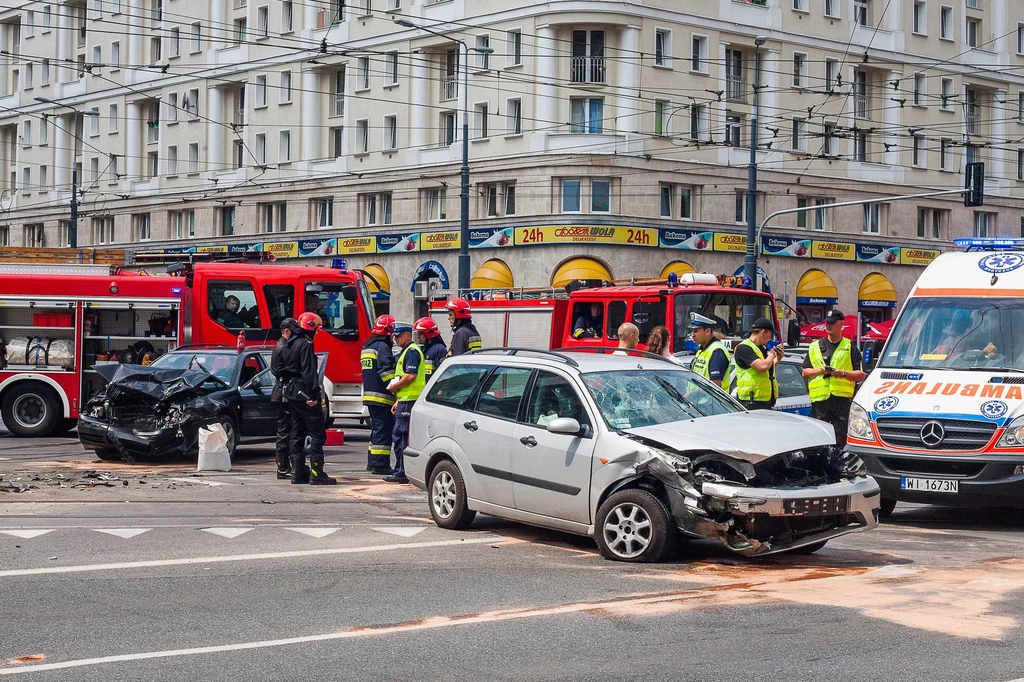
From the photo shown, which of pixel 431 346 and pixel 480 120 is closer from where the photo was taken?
pixel 431 346

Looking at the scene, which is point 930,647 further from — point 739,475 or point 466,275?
point 466,275

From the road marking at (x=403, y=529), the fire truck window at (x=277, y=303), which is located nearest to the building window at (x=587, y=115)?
the fire truck window at (x=277, y=303)

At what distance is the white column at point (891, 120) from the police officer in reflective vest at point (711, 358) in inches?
1631

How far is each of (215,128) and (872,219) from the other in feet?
87.8

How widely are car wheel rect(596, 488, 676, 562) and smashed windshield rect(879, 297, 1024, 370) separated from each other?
166 inches

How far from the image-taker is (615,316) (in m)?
22.2

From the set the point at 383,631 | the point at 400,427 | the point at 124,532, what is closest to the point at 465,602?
the point at 383,631

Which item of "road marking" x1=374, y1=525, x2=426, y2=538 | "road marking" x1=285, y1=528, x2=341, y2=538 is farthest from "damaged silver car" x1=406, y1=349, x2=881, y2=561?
"road marking" x1=285, y1=528, x2=341, y2=538

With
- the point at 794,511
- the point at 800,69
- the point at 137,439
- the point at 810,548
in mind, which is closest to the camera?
the point at 794,511

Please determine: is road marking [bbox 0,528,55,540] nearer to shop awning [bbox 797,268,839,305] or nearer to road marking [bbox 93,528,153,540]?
road marking [bbox 93,528,153,540]

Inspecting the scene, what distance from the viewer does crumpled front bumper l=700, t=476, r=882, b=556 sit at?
9172mm

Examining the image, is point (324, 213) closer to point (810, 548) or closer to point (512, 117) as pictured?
point (512, 117)

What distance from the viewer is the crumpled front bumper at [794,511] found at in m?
9.17

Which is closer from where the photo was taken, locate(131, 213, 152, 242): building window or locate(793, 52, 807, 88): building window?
locate(793, 52, 807, 88): building window
